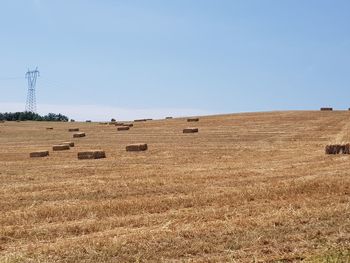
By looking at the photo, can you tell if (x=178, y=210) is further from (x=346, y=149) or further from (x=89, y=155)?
(x=89, y=155)

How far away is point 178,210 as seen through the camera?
12945 mm

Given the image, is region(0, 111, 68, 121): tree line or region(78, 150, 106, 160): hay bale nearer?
region(78, 150, 106, 160): hay bale

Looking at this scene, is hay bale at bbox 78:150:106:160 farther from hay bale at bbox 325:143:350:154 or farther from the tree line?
the tree line

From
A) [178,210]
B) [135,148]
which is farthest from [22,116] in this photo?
[178,210]

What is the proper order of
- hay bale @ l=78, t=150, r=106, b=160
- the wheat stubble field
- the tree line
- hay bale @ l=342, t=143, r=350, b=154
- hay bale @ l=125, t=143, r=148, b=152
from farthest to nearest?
the tree line < hay bale @ l=125, t=143, r=148, b=152 < hay bale @ l=78, t=150, r=106, b=160 < hay bale @ l=342, t=143, r=350, b=154 < the wheat stubble field

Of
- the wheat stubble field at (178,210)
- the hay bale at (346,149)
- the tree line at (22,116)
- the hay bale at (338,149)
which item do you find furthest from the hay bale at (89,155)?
the tree line at (22,116)

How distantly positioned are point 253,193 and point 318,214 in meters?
2.96

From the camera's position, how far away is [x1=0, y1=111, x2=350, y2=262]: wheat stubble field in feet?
31.3

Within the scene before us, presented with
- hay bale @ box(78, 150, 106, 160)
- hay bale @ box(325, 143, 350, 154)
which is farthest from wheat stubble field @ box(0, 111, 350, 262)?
hay bale @ box(78, 150, 106, 160)

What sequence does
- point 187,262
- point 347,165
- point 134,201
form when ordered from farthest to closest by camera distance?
point 347,165, point 134,201, point 187,262

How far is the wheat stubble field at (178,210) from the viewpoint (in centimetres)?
954

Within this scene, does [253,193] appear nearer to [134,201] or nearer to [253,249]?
[134,201]

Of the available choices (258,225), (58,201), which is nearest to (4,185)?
(58,201)

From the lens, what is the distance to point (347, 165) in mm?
19469
